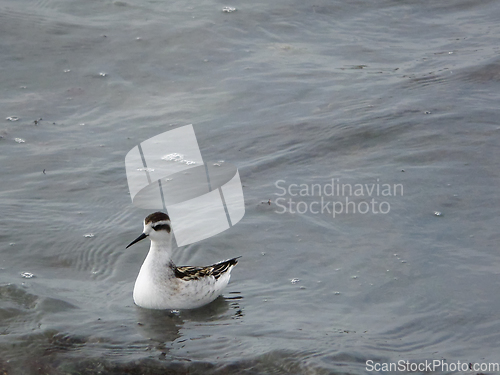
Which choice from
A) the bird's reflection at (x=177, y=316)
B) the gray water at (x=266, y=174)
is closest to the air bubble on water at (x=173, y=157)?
the gray water at (x=266, y=174)

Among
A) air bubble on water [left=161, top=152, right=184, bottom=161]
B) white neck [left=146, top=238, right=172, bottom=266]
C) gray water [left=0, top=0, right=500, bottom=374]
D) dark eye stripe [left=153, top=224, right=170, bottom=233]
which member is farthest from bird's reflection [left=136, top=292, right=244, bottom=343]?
air bubble on water [left=161, top=152, right=184, bottom=161]

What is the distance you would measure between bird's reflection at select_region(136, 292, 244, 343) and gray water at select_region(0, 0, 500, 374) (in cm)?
3

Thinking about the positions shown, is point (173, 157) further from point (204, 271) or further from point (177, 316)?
point (177, 316)

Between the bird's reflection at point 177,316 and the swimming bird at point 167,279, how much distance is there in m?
0.06

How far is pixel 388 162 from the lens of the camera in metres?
10.1

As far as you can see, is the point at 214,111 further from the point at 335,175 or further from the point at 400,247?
the point at 400,247

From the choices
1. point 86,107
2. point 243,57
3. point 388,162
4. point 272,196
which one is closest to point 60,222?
point 272,196

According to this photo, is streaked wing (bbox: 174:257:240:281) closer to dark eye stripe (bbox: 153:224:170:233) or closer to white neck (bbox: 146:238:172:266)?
white neck (bbox: 146:238:172:266)

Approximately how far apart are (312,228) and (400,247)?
3.65 ft

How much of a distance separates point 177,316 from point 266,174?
3176mm

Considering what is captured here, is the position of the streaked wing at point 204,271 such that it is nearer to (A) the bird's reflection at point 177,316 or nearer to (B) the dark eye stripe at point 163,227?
(A) the bird's reflection at point 177,316

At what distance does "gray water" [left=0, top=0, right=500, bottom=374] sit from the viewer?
669cm

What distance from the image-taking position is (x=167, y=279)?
7.40 meters

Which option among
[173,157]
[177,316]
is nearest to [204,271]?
[177,316]
